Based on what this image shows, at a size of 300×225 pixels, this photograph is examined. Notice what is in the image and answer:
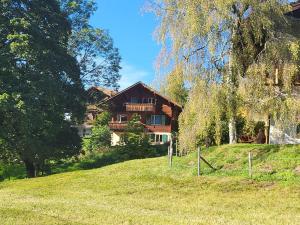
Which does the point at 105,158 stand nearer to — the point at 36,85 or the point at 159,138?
the point at 36,85

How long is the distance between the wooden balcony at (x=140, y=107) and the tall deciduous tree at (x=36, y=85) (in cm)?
2209

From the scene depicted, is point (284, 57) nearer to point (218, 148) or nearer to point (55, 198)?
point (218, 148)

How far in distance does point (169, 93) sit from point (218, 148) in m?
3.92

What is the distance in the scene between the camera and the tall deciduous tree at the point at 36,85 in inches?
1249

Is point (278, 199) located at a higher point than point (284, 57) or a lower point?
lower

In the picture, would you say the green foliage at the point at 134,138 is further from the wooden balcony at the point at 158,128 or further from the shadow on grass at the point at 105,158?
the wooden balcony at the point at 158,128

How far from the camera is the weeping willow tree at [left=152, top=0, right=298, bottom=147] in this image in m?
22.6

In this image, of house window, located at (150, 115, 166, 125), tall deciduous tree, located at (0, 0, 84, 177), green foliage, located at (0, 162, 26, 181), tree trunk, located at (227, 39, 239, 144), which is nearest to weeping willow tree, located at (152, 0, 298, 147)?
tree trunk, located at (227, 39, 239, 144)

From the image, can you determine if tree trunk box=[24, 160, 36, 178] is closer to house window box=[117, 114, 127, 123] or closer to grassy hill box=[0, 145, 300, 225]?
grassy hill box=[0, 145, 300, 225]

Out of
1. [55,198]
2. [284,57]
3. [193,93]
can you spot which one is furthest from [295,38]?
[55,198]

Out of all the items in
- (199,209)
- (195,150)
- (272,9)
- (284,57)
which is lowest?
(199,209)

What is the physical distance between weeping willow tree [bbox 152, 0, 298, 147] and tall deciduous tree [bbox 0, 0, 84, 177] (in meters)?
12.0

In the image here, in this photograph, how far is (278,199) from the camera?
691 inches

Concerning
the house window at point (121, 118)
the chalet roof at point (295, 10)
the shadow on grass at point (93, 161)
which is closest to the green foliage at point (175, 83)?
the chalet roof at point (295, 10)
